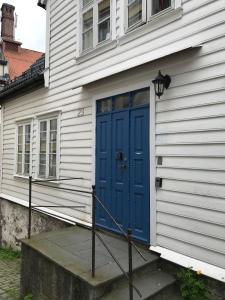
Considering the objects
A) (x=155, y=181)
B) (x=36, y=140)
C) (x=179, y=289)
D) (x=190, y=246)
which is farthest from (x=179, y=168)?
(x=36, y=140)

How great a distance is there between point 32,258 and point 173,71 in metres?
3.65

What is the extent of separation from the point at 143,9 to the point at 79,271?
161 inches

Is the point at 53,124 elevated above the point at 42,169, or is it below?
above

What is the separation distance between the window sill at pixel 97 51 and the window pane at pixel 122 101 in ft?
3.06

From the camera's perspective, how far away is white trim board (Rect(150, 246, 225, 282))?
4037 mm

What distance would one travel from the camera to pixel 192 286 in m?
4.24

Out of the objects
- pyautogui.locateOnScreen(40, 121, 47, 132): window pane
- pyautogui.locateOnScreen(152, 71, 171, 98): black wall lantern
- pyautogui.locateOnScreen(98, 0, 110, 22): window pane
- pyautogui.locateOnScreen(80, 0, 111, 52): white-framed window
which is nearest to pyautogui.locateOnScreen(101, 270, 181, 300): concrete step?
pyautogui.locateOnScreen(152, 71, 171, 98): black wall lantern

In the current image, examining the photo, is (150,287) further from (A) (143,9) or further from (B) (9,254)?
(B) (9,254)

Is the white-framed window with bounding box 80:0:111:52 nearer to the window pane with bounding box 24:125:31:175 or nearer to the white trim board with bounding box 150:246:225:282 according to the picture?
the window pane with bounding box 24:125:31:175

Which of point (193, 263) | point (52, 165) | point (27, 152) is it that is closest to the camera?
point (193, 263)

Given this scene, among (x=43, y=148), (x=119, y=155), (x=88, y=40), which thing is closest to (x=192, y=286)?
(x=119, y=155)

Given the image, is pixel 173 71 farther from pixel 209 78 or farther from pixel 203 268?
pixel 203 268

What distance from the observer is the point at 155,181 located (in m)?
5.00

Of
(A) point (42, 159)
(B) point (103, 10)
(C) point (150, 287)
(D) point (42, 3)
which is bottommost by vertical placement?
(C) point (150, 287)
